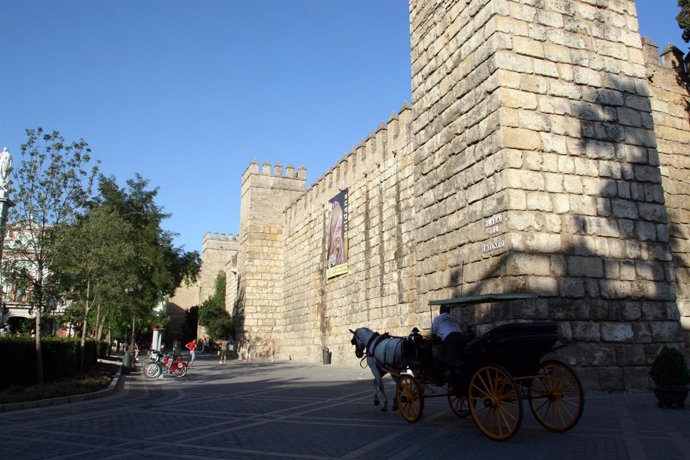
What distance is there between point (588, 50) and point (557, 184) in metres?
3.05

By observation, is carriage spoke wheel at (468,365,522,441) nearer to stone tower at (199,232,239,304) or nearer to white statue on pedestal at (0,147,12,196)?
white statue on pedestal at (0,147,12,196)

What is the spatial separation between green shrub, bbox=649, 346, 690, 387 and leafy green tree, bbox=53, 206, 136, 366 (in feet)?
46.4

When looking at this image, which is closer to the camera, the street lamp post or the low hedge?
the low hedge

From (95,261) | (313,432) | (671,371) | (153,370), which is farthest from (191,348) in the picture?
(671,371)

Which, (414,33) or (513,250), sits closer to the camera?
(513,250)

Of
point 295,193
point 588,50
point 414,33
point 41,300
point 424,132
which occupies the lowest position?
point 41,300

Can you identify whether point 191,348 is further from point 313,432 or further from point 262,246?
point 313,432

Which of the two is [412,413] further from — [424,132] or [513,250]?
[424,132]

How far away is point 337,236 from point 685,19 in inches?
607

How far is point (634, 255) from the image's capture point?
9727 millimetres

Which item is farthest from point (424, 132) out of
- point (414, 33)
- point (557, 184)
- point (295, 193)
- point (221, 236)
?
point (221, 236)

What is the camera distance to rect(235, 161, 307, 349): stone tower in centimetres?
3256

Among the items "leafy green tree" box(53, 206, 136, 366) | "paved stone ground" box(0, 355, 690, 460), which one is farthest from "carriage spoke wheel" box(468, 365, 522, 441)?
"leafy green tree" box(53, 206, 136, 366)

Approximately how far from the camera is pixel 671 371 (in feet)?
24.9
